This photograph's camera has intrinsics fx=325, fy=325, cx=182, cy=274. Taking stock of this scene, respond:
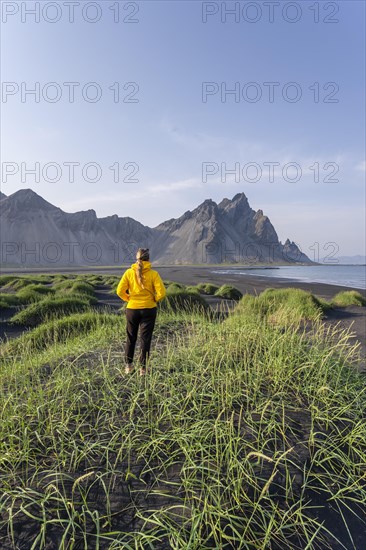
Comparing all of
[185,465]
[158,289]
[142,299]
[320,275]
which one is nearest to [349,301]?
[158,289]

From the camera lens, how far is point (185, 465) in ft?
10.2

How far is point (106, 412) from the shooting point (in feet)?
12.9

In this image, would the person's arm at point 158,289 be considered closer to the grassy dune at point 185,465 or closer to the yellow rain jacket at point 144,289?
the yellow rain jacket at point 144,289

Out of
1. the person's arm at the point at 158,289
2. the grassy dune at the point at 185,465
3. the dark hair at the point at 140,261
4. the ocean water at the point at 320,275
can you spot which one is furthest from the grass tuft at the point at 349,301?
the ocean water at the point at 320,275

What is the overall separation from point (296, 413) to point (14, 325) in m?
13.6

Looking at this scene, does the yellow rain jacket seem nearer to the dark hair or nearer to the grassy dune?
the dark hair

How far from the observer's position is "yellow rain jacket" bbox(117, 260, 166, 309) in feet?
18.0

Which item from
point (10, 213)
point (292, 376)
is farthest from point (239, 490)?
point (10, 213)

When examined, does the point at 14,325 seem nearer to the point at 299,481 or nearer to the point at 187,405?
the point at 187,405

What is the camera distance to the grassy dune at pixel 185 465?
2510mm

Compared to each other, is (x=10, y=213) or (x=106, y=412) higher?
(x=10, y=213)

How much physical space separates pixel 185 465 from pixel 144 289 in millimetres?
2903

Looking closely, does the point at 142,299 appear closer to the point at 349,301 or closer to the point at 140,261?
the point at 140,261

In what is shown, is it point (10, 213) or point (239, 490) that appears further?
point (10, 213)
